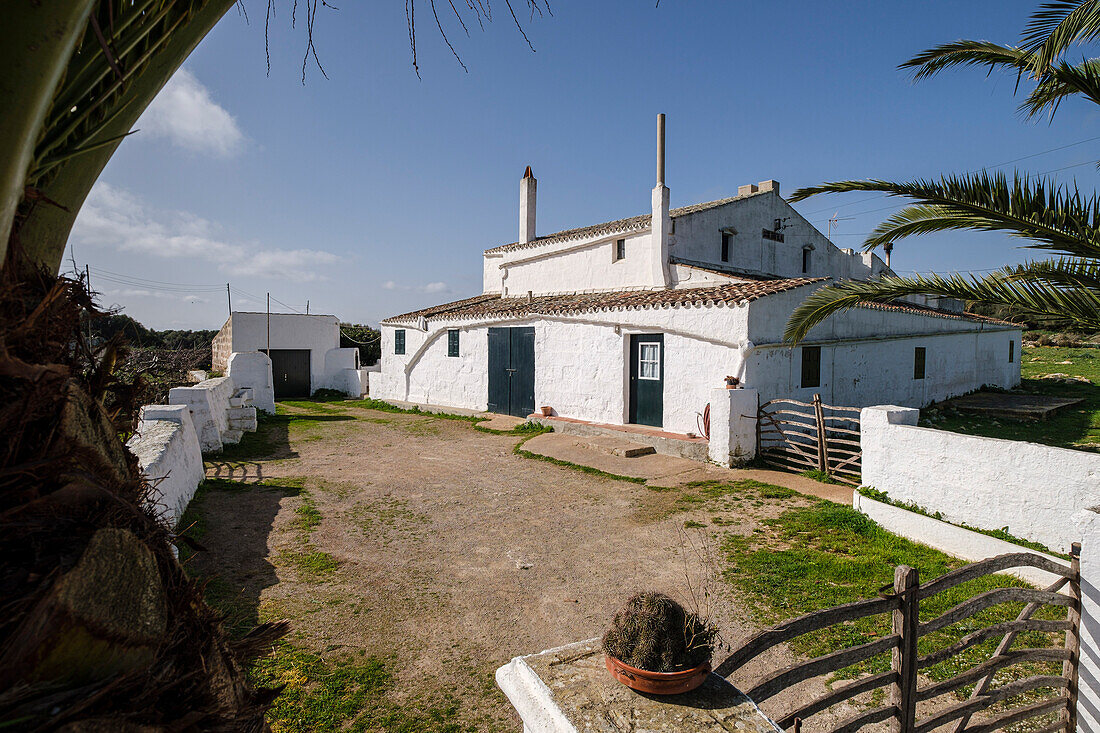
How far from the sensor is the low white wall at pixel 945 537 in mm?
5442

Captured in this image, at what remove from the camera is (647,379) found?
43.5 ft

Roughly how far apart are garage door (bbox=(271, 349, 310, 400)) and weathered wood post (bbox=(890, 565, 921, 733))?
1014 inches

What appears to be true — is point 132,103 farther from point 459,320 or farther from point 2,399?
point 459,320

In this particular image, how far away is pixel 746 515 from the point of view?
25.3ft

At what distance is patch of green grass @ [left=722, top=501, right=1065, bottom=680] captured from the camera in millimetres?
4406

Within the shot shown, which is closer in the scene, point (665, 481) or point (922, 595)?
point (922, 595)

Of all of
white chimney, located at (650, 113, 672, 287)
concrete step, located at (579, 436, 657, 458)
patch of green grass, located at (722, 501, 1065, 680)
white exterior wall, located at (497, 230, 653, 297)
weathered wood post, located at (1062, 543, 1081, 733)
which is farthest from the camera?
white exterior wall, located at (497, 230, 653, 297)

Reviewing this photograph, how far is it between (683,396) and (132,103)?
11.9m

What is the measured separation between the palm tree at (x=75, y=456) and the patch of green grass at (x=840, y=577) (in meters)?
4.23

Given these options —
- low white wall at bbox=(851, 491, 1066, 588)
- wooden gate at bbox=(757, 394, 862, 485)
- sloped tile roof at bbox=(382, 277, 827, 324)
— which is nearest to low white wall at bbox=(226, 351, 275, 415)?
sloped tile roof at bbox=(382, 277, 827, 324)

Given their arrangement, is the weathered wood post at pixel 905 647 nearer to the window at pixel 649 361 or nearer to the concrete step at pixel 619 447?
the concrete step at pixel 619 447

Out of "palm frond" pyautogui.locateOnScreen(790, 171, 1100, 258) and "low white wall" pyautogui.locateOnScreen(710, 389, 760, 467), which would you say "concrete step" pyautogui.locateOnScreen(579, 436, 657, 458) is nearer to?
"low white wall" pyautogui.locateOnScreen(710, 389, 760, 467)

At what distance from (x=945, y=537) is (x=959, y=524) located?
8.2 inches

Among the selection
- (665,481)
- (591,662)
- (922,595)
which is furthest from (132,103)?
(665,481)
